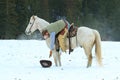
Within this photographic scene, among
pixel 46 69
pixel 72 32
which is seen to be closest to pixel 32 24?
pixel 72 32

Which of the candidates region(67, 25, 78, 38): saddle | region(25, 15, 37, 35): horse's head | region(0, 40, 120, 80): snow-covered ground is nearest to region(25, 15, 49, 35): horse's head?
region(25, 15, 37, 35): horse's head

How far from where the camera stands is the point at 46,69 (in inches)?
464

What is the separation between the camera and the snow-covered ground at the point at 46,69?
10.3 meters

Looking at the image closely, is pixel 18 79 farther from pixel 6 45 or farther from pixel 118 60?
pixel 6 45

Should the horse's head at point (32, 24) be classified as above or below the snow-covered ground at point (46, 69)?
above

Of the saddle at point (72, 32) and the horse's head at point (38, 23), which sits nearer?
the saddle at point (72, 32)

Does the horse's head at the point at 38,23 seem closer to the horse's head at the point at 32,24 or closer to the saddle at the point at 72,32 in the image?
the horse's head at the point at 32,24

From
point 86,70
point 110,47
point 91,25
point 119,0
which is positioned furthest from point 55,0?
point 86,70

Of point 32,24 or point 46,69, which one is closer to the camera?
point 46,69

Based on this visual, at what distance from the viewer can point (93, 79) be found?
9.80 metres

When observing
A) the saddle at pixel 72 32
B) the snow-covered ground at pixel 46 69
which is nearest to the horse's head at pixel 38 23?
the saddle at pixel 72 32

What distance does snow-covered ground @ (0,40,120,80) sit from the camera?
10.3m

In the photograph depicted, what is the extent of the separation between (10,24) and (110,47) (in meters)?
28.9

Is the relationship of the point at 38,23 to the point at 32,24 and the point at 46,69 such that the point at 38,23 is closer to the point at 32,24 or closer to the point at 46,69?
the point at 32,24
